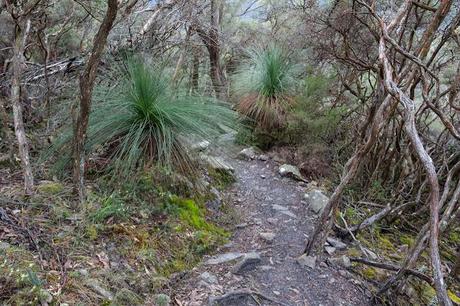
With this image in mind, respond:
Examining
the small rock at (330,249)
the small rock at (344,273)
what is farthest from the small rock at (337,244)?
the small rock at (344,273)

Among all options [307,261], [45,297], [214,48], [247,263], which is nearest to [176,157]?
[247,263]

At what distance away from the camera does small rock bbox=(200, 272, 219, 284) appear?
2.57m

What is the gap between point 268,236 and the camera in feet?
11.0

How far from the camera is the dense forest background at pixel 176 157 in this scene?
228cm

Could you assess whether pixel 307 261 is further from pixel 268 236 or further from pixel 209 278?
pixel 209 278

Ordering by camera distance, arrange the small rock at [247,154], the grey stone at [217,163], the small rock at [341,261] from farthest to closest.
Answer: the small rock at [247,154] → the grey stone at [217,163] → the small rock at [341,261]

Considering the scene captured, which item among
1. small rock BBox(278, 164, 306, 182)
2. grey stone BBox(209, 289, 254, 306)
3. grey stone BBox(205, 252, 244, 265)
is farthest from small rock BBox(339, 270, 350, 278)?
small rock BBox(278, 164, 306, 182)

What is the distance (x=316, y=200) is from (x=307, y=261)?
1.25m

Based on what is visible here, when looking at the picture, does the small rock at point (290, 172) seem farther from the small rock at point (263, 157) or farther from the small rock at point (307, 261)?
the small rock at point (307, 261)

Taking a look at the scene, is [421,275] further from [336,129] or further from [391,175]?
[336,129]

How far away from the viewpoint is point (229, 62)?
8.40 m

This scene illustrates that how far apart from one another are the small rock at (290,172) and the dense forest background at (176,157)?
0.02 metres

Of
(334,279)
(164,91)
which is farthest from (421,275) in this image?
(164,91)

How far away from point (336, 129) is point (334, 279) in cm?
286
